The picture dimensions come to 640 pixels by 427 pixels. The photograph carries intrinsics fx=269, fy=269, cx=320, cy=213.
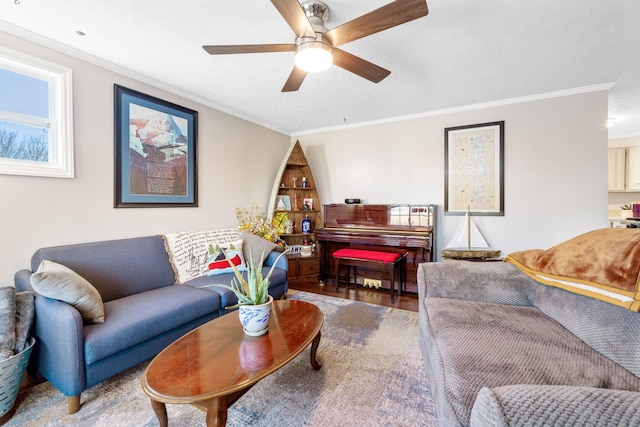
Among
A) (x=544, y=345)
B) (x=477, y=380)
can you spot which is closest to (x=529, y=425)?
(x=477, y=380)

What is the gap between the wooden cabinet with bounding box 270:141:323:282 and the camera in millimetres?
4031

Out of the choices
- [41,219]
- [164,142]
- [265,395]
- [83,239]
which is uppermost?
[164,142]

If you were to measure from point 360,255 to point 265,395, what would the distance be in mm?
2136

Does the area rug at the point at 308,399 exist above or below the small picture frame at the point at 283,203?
below

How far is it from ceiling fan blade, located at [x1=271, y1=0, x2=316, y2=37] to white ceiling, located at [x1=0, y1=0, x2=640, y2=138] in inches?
10.5

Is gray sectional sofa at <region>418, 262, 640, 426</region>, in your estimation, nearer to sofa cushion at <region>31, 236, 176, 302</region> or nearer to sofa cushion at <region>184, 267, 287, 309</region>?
sofa cushion at <region>184, 267, 287, 309</region>

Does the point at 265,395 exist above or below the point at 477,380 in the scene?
below

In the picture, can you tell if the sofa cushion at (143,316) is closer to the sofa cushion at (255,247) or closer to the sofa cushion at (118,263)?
the sofa cushion at (118,263)

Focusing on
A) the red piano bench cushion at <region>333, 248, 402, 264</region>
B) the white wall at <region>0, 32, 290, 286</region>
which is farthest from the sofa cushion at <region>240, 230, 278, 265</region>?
the red piano bench cushion at <region>333, 248, 402, 264</region>

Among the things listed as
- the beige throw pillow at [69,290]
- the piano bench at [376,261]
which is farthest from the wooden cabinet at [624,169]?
the beige throw pillow at [69,290]

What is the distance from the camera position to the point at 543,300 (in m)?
1.63

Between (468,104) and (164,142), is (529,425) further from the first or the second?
(468,104)

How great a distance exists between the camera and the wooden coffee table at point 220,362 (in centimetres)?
112

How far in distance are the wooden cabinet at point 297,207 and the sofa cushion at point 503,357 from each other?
8.52ft
